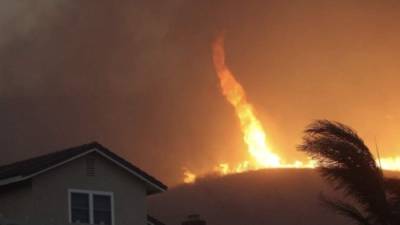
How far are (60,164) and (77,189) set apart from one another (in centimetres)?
116

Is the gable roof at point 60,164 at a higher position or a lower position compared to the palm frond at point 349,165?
higher

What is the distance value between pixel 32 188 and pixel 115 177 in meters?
3.71

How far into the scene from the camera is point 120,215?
102 ft

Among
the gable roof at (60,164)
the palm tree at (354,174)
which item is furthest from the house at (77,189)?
the palm tree at (354,174)

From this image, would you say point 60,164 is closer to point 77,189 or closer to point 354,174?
point 77,189

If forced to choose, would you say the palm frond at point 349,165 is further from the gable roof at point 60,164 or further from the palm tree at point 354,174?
the gable roof at point 60,164

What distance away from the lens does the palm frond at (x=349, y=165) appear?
78.4 ft

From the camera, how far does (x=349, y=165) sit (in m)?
24.0

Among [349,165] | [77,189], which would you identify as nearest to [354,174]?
[349,165]

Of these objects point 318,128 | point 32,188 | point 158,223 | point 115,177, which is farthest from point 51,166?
point 318,128

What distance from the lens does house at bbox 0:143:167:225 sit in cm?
2861

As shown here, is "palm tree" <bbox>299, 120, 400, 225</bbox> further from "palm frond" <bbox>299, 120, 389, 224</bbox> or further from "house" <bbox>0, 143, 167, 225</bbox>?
Answer: "house" <bbox>0, 143, 167, 225</bbox>

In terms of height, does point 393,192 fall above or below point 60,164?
below

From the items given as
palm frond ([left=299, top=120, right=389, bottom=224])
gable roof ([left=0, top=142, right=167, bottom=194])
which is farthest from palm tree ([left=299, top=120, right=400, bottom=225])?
gable roof ([left=0, top=142, right=167, bottom=194])
